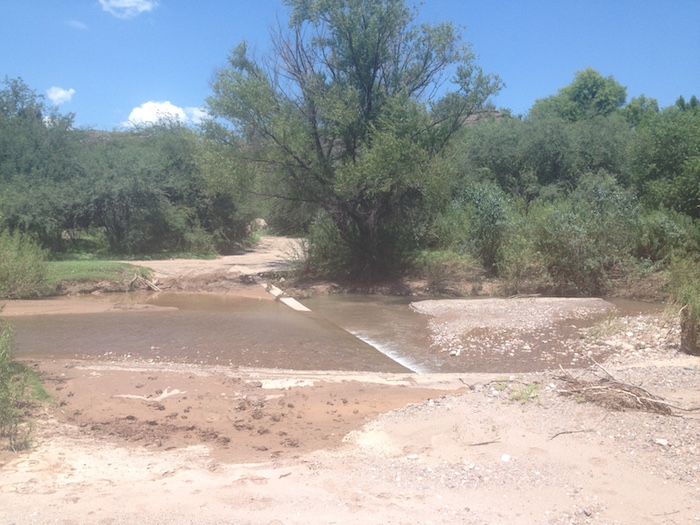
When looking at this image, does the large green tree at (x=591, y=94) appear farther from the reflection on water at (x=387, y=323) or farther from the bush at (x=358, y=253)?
the reflection on water at (x=387, y=323)

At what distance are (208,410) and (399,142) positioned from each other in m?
11.2

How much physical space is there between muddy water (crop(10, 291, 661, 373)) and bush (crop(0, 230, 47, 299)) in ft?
8.42

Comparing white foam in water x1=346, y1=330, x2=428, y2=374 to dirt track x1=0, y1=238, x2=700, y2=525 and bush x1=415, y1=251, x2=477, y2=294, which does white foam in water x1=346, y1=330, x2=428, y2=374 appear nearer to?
dirt track x1=0, y1=238, x2=700, y2=525

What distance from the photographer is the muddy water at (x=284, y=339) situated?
10500 millimetres

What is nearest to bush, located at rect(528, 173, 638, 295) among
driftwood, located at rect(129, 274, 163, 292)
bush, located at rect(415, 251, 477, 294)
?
bush, located at rect(415, 251, 477, 294)

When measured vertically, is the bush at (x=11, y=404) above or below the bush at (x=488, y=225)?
below

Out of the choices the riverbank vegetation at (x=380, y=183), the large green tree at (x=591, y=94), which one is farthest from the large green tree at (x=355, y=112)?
the large green tree at (x=591, y=94)

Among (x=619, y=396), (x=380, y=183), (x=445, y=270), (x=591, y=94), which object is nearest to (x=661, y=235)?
(x=445, y=270)

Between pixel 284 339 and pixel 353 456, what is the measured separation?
6.83 meters

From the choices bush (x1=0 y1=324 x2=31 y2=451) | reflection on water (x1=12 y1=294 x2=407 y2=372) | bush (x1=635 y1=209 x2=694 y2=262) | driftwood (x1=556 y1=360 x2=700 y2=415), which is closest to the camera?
bush (x1=0 y1=324 x2=31 y2=451)

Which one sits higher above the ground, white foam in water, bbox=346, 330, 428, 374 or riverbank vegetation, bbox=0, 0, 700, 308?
riverbank vegetation, bbox=0, 0, 700, 308

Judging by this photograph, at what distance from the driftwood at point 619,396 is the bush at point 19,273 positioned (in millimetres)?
14950

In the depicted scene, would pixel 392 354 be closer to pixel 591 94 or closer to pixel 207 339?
pixel 207 339

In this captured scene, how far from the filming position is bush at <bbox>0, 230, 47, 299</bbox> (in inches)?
623
